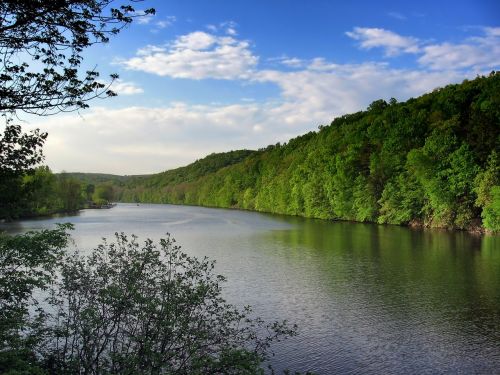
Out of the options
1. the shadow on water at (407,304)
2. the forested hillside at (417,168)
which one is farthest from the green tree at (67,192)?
the shadow on water at (407,304)

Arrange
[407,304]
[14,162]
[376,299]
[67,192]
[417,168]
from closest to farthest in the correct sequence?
[14,162] < [407,304] < [376,299] < [417,168] < [67,192]

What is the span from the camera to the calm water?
48.4 ft

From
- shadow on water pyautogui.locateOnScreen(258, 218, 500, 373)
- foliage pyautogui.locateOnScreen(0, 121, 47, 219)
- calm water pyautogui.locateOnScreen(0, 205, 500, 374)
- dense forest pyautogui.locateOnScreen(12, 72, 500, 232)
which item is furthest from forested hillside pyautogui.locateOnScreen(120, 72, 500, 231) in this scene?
foliage pyautogui.locateOnScreen(0, 121, 47, 219)

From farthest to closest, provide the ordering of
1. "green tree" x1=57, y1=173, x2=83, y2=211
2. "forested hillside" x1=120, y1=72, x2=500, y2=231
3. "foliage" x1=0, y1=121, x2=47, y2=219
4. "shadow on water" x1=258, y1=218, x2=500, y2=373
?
"green tree" x1=57, y1=173, x2=83, y2=211, "forested hillside" x1=120, y1=72, x2=500, y2=231, "shadow on water" x1=258, y1=218, x2=500, y2=373, "foliage" x1=0, y1=121, x2=47, y2=219

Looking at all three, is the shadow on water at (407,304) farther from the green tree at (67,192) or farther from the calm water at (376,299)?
the green tree at (67,192)

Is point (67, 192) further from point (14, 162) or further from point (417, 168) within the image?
point (14, 162)

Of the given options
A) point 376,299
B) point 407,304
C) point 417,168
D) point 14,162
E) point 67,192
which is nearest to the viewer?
point 14,162

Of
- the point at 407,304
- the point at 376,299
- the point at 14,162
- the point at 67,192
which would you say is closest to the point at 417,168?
the point at 376,299

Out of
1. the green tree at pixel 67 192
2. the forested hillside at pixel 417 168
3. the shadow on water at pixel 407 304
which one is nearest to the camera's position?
the shadow on water at pixel 407 304

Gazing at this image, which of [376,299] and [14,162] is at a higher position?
[14,162]

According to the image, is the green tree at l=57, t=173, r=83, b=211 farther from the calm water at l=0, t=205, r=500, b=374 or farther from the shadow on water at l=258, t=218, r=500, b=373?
the shadow on water at l=258, t=218, r=500, b=373

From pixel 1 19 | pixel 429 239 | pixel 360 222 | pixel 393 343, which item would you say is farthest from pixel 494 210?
pixel 1 19

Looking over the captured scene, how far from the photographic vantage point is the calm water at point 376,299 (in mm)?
14766

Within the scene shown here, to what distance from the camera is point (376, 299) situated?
21.6 m
